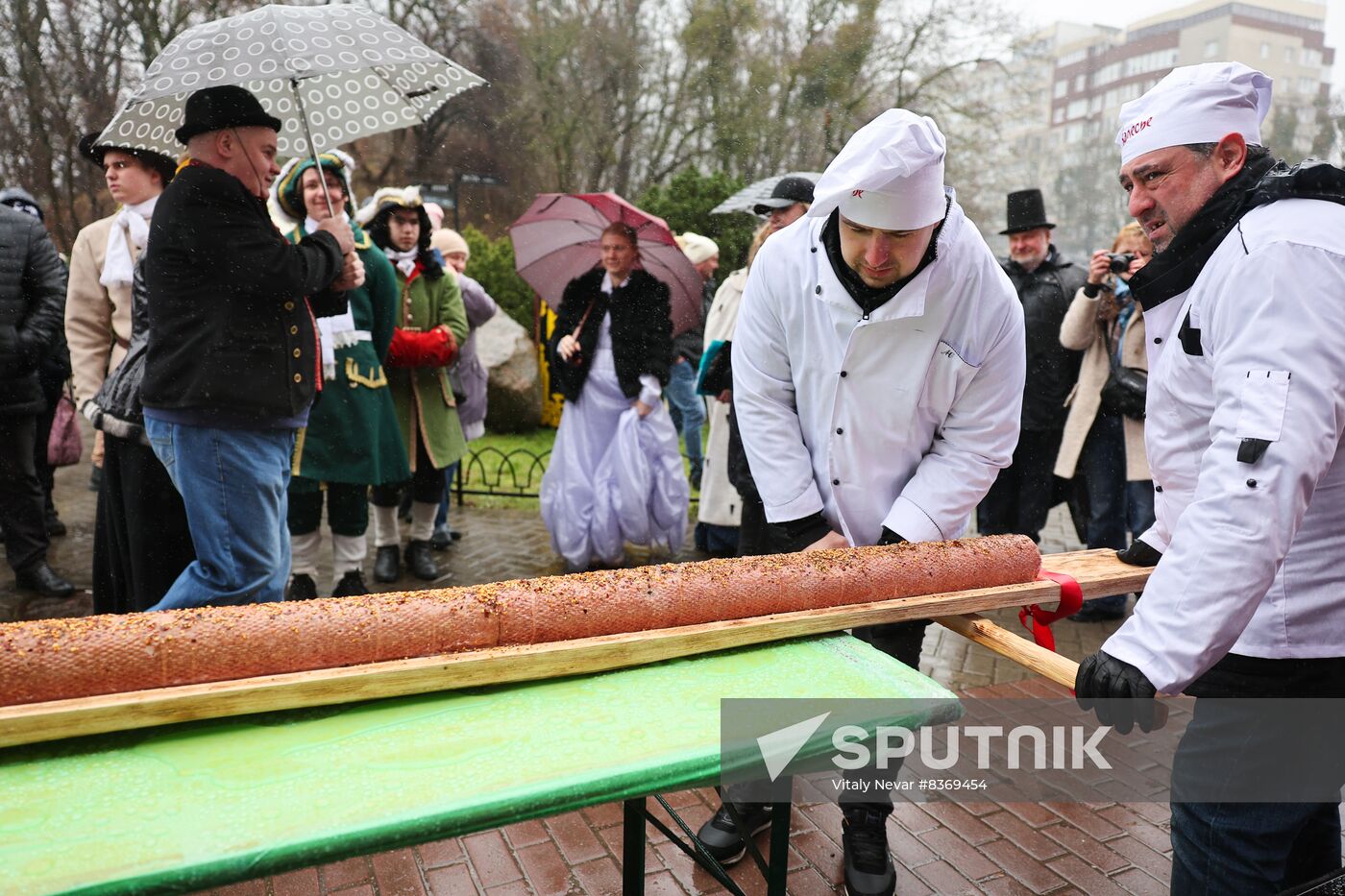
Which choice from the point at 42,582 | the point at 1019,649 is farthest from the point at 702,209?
the point at 1019,649

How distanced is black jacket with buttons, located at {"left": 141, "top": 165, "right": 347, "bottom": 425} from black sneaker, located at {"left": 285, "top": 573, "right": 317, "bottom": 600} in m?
2.26

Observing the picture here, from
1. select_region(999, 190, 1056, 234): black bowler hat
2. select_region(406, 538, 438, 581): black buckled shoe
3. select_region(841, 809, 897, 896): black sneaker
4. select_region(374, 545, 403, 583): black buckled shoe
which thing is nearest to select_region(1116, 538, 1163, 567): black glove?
select_region(841, 809, 897, 896): black sneaker

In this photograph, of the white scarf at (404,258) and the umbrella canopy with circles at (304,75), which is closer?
the umbrella canopy with circles at (304,75)

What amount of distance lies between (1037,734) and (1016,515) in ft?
6.67

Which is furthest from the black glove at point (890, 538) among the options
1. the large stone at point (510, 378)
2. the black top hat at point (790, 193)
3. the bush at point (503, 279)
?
the bush at point (503, 279)

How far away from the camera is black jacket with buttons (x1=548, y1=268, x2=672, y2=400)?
5.80m

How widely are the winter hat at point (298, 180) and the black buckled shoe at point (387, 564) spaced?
213cm

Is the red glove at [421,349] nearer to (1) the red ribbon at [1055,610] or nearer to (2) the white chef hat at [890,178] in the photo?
(2) the white chef hat at [890,178]

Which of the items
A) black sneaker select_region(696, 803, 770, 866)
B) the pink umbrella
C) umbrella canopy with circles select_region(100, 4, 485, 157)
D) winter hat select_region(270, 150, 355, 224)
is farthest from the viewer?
the pink umbrella

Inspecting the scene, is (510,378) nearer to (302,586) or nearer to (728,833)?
(302,586)

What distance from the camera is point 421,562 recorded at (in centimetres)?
588

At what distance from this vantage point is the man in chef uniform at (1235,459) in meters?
1.56

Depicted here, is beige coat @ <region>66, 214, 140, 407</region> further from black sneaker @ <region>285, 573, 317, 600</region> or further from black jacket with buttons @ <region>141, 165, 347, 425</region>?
black jacket with buttons @ <region>141, 165, 347, 425</region>

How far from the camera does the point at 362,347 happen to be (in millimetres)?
4906
